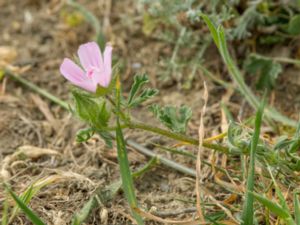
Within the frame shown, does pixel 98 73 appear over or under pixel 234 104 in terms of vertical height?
over

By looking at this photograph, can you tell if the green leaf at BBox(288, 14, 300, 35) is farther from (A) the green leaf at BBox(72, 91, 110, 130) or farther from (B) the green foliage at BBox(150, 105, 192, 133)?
(A) the green leaf at BBox(72, 91, 110, 130)

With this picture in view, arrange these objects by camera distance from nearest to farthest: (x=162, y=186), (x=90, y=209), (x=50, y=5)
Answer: (x=90, y=209) < (x=162, y=186) < (x=50, y=5)

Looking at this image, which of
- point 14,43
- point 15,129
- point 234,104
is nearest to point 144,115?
point 234,104

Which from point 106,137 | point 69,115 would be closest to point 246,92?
point 106,137

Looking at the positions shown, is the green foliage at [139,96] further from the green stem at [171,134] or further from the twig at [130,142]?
the twig at [130,142]

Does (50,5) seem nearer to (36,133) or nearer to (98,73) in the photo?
(36,133)

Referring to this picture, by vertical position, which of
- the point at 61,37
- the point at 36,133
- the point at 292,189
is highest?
the point at 61,37

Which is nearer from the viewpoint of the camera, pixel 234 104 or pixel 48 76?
pixel 234 104

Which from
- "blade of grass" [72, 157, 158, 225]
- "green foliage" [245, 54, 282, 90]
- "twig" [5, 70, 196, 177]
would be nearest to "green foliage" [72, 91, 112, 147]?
"blade of grass" [72, 157, 158, 225]
